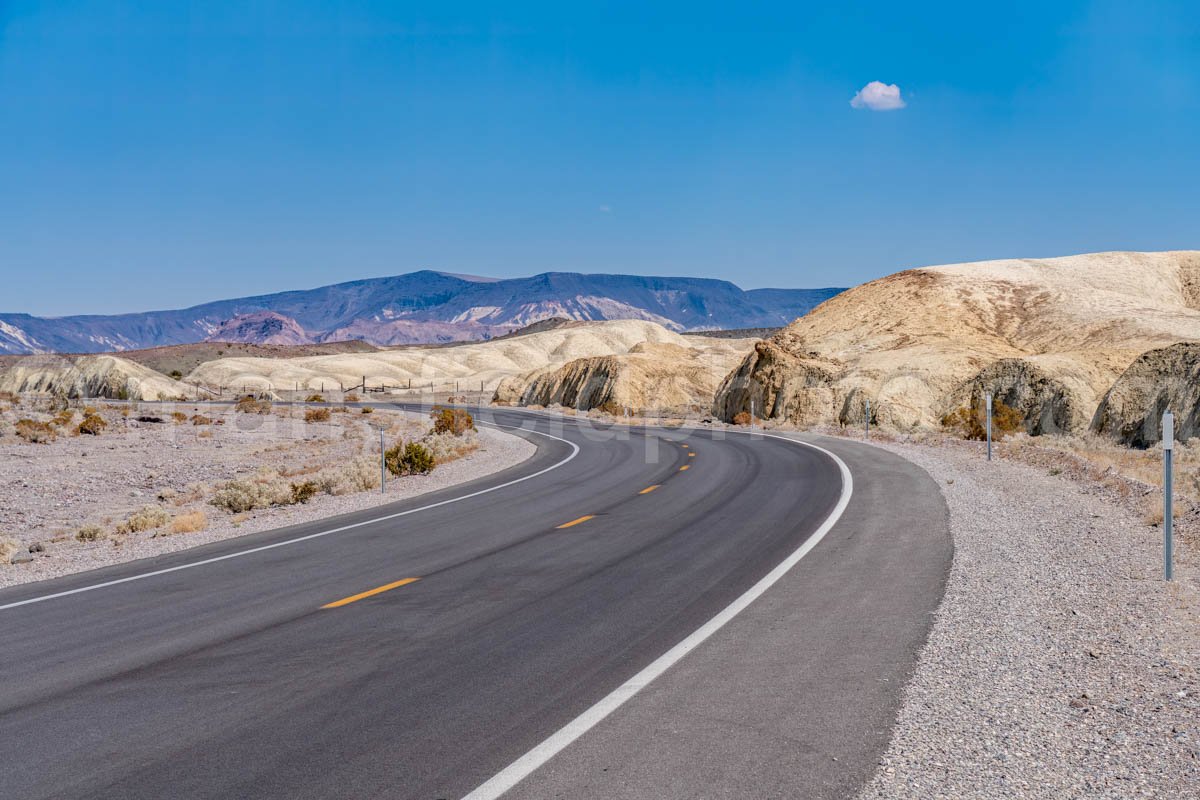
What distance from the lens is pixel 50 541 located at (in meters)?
16.1

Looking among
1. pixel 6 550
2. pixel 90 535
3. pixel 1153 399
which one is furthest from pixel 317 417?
pixel 1153 399

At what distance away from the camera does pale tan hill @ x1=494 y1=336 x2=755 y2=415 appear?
63.1m

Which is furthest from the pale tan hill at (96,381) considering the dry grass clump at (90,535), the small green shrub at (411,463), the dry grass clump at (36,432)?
the dry grass clump at (90,535)

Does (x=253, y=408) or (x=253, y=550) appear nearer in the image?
(x=253, y=550)

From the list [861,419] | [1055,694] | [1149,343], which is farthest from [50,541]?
[1149,343]

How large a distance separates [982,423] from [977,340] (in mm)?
22527

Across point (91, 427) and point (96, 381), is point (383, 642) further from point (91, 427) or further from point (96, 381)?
point (96, 381)

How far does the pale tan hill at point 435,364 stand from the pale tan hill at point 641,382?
50.0ft

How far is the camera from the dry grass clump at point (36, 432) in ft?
123

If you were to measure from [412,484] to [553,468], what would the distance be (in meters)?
3.97

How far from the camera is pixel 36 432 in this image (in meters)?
38.2

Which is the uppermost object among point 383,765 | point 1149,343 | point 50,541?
point 1149,343

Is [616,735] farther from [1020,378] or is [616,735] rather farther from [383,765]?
[1020,378]

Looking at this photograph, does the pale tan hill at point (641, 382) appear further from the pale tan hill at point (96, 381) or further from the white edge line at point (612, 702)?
the white edge line at point (612, 702)
